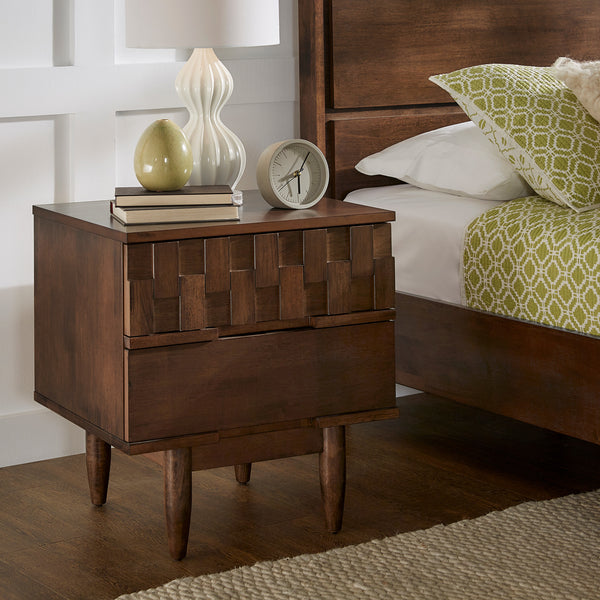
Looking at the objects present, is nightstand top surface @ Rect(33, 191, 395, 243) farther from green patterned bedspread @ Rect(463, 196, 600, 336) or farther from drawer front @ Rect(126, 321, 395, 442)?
green patterned bedspread @ Rect(463, 196, 600, 336)

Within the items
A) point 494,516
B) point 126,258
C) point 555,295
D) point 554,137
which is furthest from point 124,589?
point 554,137

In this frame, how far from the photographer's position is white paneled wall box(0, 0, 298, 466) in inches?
90.1

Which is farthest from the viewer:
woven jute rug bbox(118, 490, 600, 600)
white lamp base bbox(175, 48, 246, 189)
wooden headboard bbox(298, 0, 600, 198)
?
wooden headboard bbox(298, 0, 600, 198)

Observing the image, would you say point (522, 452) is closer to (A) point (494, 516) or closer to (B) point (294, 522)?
(A) point (494, 516)

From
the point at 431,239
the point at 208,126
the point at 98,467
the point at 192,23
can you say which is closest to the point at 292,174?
the point at 208,126

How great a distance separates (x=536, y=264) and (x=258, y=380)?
59 cm

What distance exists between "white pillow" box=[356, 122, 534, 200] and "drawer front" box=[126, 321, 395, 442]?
1.58 feet

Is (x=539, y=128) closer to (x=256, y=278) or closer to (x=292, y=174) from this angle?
(x=292, y=174)

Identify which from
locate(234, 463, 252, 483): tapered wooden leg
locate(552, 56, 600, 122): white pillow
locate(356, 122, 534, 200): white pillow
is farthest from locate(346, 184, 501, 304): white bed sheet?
locate(234, 463, 252, 483): tapered wooden leg

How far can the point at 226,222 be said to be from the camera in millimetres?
1854

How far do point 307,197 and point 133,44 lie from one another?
44cm

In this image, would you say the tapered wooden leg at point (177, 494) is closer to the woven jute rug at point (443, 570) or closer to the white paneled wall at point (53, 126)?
the woven jute rug at point (443, 570)

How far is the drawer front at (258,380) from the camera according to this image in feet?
5.88

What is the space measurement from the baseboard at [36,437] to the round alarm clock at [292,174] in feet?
2.61
